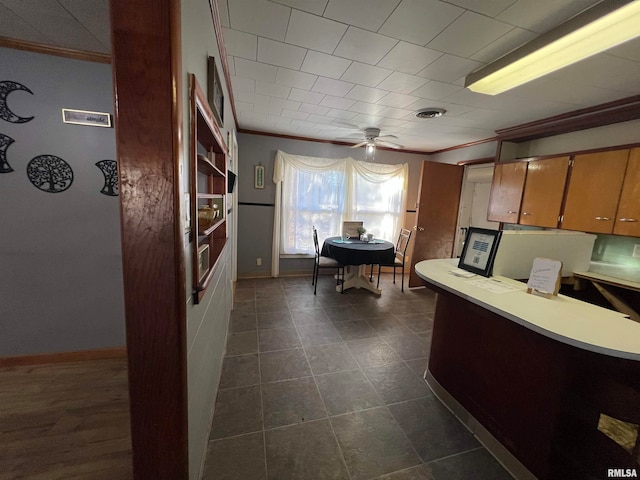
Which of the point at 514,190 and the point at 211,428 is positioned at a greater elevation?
the point at 514,190

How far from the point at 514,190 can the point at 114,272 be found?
4.29 metres

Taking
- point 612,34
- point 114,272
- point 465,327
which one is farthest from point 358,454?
point 612,34

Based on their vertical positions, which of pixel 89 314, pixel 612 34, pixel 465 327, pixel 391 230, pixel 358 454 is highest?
pixel 612 34

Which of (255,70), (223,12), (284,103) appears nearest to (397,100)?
(284,103)

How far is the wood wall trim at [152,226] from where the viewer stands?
2.25 feet

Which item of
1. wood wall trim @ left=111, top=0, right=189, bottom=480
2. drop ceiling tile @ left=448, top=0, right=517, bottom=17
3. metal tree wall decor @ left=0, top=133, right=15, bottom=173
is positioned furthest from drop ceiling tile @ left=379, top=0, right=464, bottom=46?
metal tree wall decor @ left=0, top=133, right=15, bottom=173

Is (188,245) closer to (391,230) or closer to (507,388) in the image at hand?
(507,388)

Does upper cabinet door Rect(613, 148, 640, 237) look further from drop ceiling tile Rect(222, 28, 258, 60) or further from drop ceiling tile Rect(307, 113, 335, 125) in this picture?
drop ceiling tile Rect(222, 28, 258, 60)

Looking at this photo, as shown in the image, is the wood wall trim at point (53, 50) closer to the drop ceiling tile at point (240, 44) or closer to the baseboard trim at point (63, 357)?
the drop ceiling tile at point (240, 44)

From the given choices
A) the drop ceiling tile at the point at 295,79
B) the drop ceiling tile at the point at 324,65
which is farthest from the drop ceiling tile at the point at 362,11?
the drop ceiling tile at the point at 295,79

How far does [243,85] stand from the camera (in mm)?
2277

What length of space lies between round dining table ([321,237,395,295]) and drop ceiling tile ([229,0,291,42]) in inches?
92.3

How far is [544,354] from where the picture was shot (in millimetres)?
1166

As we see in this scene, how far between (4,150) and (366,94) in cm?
277
